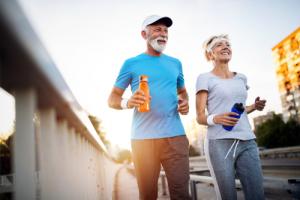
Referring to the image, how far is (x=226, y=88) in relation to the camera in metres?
3.07

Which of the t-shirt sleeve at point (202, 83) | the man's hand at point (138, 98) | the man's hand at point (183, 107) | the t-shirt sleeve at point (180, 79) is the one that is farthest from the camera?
the t-shirt sleeve at point (180, 79)

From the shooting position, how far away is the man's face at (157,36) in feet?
10.1

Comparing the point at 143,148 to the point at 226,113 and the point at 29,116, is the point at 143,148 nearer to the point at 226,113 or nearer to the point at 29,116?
the point at 226,113

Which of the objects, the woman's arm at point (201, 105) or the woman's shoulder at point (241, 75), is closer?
the woman's arm at point (201, 105)

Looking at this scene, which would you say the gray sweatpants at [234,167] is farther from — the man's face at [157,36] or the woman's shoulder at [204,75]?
the man's face at [157,36]

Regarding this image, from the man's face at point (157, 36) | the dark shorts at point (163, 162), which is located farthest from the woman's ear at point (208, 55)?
the dark shorts at point (163, 162)

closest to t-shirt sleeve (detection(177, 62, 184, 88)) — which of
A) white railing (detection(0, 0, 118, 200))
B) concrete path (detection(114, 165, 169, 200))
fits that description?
white railing (detection(0, 0, 118, 200))

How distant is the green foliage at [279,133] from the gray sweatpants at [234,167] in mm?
58002

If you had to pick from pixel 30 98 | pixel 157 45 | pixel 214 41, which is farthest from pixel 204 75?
pixel 30 98

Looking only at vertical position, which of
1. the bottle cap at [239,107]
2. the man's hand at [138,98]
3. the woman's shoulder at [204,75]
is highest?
the woman's shoulder at [204,75]

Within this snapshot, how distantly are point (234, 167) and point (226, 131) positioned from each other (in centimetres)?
32

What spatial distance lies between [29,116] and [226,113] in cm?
209

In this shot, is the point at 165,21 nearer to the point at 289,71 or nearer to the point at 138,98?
the point at 138,98

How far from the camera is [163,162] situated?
281 cm
